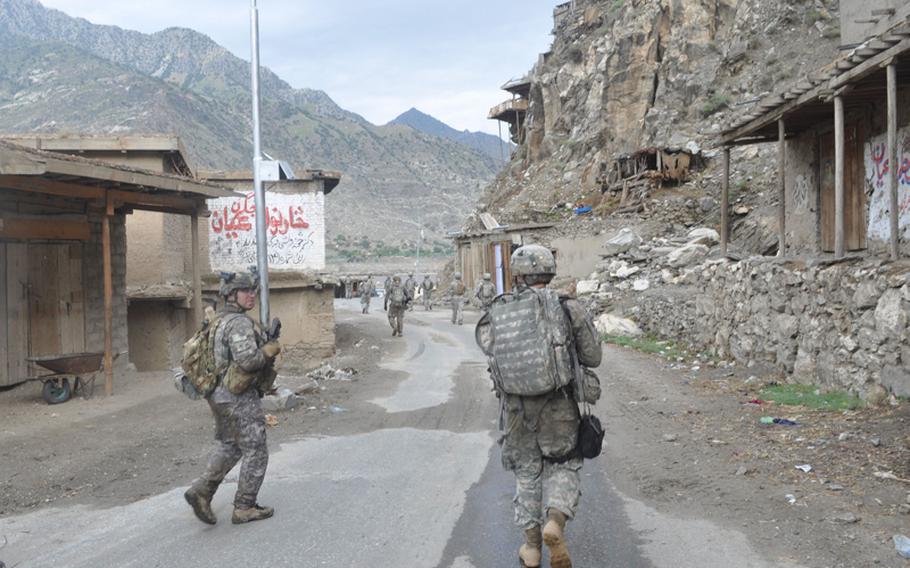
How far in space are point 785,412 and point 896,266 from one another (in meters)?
1.95

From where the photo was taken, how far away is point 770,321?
35.3 ft

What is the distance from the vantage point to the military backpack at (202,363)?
16.8ft

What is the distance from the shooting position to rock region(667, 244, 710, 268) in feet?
66.9

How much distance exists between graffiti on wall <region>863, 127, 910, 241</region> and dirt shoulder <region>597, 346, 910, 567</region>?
2.83 m

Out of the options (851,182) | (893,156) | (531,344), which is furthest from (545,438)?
(851,182)

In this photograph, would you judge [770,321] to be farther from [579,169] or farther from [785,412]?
[579,169]

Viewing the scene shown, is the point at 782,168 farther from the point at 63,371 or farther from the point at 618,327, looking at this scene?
the point at 63,371

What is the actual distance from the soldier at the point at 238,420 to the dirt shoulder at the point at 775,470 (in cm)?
286

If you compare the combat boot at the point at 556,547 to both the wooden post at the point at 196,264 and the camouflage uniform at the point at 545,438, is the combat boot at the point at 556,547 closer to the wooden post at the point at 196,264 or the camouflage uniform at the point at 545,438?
the camouflage uniform at the point at 545,438

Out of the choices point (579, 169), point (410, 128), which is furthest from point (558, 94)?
point (410, 128)

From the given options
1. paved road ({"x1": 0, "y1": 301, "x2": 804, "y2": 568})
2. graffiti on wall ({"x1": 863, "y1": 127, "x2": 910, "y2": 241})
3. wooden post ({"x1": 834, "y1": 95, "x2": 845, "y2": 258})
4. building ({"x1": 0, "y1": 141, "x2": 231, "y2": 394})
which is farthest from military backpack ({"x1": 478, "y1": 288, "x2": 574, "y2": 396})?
building ({"x1": 0, "y1": 141, "x2": 231, "y2": 394})

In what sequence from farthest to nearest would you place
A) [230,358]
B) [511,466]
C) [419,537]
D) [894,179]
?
[894,179], [230,358], [419,537], [511,466]

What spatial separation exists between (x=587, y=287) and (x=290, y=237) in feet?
30.9

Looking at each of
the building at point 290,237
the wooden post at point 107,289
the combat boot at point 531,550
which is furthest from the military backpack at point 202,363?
the building at point 290,237
